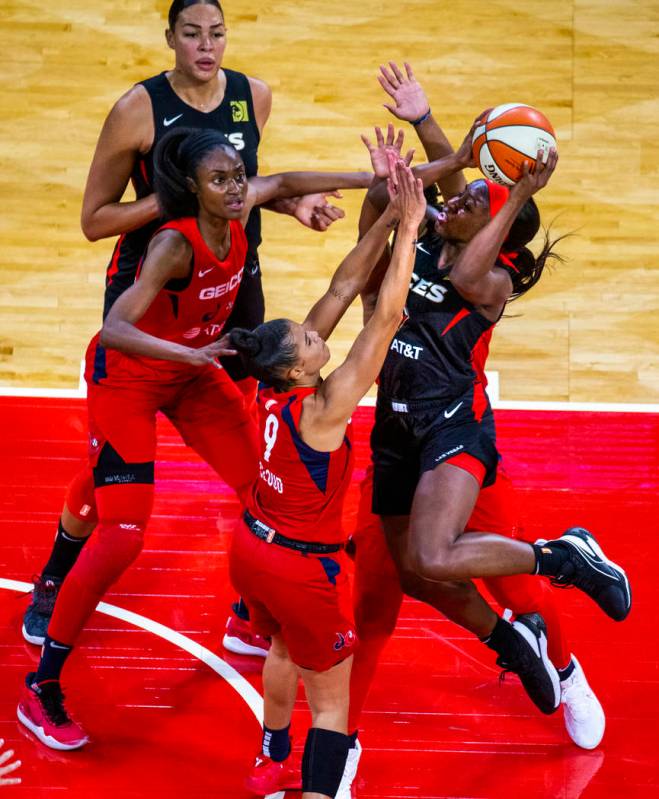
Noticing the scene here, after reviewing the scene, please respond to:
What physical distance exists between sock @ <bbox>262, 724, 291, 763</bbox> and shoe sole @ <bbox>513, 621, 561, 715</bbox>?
2.83 feet

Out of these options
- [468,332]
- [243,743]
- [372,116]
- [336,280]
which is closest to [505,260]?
[468,332]

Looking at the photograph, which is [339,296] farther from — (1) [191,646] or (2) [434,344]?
(1) [191,646]

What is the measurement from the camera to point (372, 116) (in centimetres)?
815

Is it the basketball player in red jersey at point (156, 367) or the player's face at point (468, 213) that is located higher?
the player's face at point (468, 213)

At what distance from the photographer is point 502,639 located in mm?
4137

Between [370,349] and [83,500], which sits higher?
[370,349]

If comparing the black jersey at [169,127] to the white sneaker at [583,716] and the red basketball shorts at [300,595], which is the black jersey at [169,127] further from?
the white sneaker at [583,716]

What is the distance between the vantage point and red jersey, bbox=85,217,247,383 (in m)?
4.22

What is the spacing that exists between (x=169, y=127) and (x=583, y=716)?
247 cm

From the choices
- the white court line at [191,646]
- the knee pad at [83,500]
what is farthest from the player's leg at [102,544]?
the white court line at [191,646]

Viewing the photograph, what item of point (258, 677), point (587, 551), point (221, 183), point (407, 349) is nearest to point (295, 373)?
point (407, 349)

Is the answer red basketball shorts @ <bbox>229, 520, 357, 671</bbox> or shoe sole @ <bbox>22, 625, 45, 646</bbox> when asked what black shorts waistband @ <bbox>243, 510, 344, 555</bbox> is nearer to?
red basketball shorts @ <bbox>229, 520, 357, 671</bbox>

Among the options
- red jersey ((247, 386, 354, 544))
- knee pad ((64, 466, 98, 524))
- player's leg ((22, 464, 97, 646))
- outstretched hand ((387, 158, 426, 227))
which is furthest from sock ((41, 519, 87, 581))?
outstretched hand ((387, 158, 426, 227))

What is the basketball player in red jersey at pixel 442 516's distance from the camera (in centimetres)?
411
